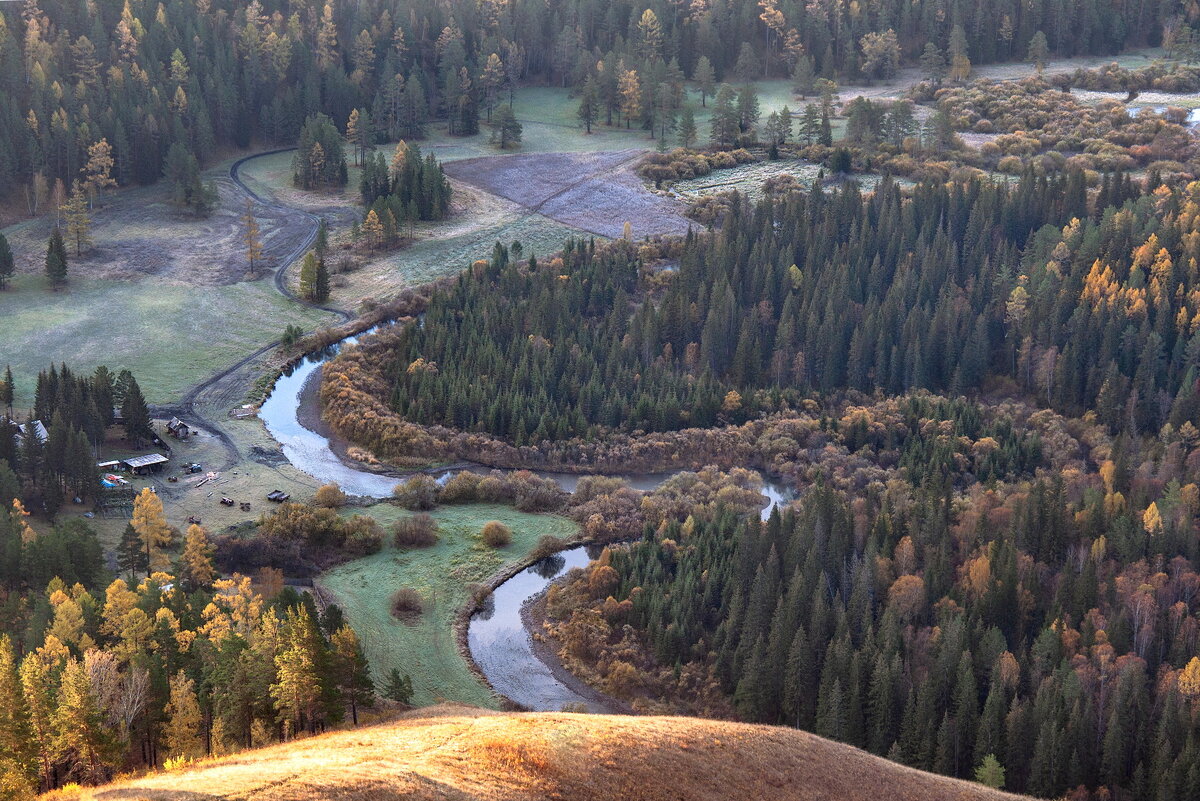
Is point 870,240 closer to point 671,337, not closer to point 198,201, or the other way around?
point 671,337

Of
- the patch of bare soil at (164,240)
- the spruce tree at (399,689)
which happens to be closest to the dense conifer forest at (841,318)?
the patch of bare soil at (164,240)

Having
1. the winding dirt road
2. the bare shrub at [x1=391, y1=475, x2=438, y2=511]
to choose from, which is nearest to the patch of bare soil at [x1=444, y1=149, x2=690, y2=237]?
the winding dirt road

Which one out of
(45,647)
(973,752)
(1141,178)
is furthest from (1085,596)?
(1141,178)

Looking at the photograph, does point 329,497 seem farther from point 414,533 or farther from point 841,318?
point 841,318

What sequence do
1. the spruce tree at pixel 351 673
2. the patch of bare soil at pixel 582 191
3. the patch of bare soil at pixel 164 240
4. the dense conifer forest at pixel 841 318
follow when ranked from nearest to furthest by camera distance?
the spruce tree at pixel 351 673, the dense conifer forest at pixel 841 318, the patch of bare soil at pixel 164 240, the patch of bare soil at pixel 582 191

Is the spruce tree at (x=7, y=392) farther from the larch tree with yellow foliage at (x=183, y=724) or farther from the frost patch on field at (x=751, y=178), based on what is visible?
the frost patch on field at (x=751, y=178)

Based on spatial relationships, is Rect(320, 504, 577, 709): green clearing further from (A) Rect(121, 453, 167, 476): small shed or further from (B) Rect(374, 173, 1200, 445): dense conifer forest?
(A) Rect(121, 453, 167, 476): small shed

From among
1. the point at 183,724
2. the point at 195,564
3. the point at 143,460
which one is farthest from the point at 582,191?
the point at 183,724
